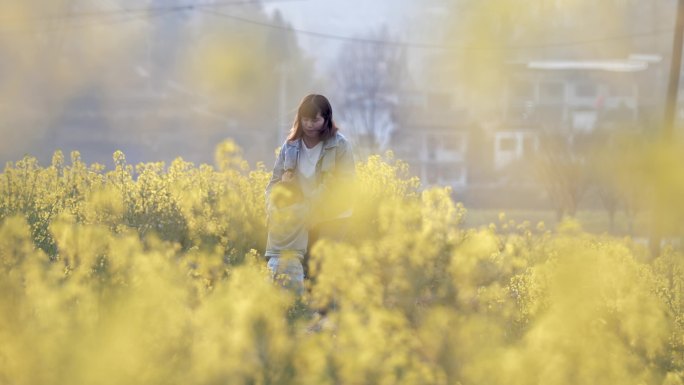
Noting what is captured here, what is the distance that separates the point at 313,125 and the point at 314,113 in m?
0.09

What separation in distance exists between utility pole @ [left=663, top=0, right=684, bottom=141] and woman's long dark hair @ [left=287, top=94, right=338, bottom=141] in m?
11.6

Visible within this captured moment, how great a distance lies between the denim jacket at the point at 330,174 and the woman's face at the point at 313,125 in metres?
0.10

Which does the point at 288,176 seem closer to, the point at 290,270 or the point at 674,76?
the point at 290,270

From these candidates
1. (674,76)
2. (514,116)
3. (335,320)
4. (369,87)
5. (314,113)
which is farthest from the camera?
(369,87)

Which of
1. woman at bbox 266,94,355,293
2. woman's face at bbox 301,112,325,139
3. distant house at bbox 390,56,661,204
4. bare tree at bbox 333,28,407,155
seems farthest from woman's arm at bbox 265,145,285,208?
bare tree at bbox 333,28,407,155

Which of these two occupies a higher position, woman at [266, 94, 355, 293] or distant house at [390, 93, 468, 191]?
woman at [266, 94, 355, 293]

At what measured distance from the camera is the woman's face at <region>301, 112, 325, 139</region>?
5996 millimetres

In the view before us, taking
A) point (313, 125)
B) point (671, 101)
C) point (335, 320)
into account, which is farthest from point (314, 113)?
point (671, 101)

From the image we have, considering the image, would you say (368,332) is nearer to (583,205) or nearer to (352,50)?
(583,205)

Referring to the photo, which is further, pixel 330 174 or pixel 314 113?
pixel 330 174

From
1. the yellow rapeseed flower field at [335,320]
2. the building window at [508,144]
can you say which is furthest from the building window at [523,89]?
the yellow rapeseed flower field at [335,320]

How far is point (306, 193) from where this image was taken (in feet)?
20.5

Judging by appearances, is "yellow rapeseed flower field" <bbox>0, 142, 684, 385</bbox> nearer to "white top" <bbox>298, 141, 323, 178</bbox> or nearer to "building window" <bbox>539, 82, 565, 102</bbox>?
"white top" <bbox>298, 141, 323, 178</bbox>

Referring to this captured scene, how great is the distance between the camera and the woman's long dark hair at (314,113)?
19.4 ft
